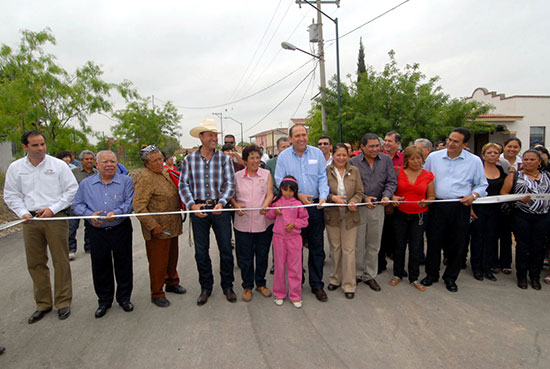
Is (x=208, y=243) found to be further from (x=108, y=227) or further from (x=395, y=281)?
(x=395, y=281)

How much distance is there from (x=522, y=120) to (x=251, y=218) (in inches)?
1032

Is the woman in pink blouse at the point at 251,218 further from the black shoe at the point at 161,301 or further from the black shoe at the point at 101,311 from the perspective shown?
the black shoe at the point at 101,311

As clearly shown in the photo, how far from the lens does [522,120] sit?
22.8 meters

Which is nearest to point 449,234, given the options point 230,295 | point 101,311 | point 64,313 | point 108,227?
point 230,295

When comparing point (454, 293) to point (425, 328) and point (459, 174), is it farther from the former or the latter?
point (459, 174)

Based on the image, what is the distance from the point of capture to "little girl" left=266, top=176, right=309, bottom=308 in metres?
3.85

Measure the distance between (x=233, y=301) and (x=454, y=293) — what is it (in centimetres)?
277

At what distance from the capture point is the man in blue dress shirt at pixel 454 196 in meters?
4.16

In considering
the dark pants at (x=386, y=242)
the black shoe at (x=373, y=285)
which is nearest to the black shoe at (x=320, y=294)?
the black shoe at (x=373, y=285)

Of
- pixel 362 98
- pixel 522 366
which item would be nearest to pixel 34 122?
pixel 362 98

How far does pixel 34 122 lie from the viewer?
494 inches

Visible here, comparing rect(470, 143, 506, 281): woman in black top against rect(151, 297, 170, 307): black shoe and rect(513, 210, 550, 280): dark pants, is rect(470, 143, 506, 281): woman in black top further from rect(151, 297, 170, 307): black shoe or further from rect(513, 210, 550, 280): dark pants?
rect(151, 297, 170, 307): black shoe

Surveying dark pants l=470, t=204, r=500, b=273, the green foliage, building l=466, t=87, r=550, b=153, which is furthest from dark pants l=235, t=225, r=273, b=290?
building l=466, t=87, r=550, b=153

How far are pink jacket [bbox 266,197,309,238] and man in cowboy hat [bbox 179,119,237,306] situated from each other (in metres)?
0.58
